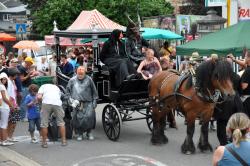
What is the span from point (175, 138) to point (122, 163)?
88.8 inches

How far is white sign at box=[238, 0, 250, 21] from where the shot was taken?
15977 millimetres

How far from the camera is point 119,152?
9086mm

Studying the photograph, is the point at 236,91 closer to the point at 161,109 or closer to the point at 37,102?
the point at 161,109

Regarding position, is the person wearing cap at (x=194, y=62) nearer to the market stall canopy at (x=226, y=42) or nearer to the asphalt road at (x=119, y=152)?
the market stall canopy at (x=226, y=42)

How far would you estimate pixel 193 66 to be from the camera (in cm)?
948

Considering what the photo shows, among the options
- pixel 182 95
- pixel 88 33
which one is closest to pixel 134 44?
pixel 88 33

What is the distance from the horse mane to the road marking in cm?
160

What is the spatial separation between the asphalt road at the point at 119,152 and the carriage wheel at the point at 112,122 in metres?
0.16

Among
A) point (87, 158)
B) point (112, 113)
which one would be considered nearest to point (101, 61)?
point (112, 113)

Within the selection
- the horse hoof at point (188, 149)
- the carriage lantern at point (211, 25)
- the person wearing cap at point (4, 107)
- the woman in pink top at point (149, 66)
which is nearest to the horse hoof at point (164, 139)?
the horse hoof at point (188, 149)

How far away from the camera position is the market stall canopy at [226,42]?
10.5 meters

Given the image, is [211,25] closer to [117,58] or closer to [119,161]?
[117,58]

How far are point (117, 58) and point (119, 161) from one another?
2.75m

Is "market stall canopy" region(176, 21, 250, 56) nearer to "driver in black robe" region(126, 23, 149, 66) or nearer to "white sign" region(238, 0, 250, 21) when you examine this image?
"driver in black robe" region(126, 23, 149, 66)
